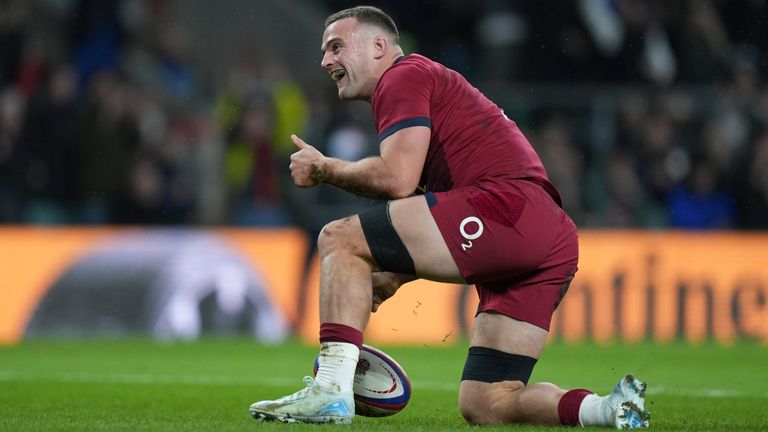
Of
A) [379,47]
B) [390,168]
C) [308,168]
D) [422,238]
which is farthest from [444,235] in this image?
[379,47]

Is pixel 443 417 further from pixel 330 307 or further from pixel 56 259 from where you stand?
pixel 56 259

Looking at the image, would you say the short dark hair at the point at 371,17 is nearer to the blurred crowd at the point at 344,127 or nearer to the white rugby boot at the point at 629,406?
the white rugby boot at the point at 629,406

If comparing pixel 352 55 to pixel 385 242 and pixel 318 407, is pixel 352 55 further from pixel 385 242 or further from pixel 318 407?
pixel 318 407

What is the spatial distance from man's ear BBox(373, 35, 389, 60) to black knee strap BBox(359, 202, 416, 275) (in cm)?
79

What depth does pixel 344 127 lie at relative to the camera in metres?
15.2

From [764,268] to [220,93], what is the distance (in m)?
7.29

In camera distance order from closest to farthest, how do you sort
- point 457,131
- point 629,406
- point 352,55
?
point 629,406
point 457,131
point 352,55

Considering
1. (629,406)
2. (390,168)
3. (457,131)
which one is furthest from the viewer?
(457,131)

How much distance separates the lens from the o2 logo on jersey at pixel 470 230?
5.70 meters

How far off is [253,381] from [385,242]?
11.8 ft

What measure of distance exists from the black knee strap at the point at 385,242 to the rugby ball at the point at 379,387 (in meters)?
0.59

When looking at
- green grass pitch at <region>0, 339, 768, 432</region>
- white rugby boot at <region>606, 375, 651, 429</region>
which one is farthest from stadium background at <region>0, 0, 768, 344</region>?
white rugby boot at <region>606, 375, 651, 429</region>

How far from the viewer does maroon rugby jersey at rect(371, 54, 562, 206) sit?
5.84 m

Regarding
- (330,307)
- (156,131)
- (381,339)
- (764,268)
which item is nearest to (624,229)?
(764,268)
